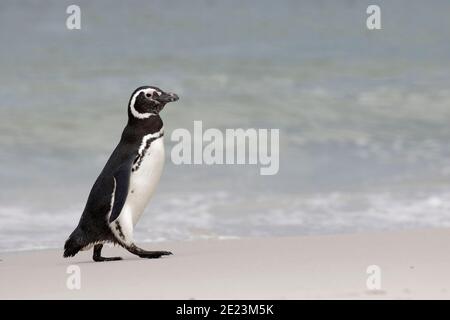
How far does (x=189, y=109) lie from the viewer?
1339cm

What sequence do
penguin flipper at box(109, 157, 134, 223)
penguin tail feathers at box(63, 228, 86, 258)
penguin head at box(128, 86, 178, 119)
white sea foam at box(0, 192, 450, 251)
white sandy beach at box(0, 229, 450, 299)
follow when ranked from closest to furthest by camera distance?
white sandy beach at box(0, 229, 450, 299), penguin flipper at box(109, 157, 134, 223), penguin tail feathers at box(63, 228, 86, 258), penguin head at box(128, 86, 178, 119), white sea foam at box(0, 192, 450, 251)

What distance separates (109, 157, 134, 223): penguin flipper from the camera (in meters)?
7.07

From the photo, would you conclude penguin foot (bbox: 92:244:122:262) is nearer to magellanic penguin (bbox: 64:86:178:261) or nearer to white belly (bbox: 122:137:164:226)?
magellanic penguin (bbox: 64:86:178:261)

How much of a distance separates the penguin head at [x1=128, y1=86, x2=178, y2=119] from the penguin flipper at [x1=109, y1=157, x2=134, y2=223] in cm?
37

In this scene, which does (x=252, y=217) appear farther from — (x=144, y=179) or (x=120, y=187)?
(x=120, y=187)

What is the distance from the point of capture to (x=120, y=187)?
708 cm

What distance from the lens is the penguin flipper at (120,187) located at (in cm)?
707

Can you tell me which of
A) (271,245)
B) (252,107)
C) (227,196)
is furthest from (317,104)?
(271,245)

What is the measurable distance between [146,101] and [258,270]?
1652mm

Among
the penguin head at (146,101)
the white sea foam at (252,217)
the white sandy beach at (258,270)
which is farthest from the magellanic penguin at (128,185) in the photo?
the white sea foam at (252,217)

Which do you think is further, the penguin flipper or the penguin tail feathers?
the penguin tail feathers

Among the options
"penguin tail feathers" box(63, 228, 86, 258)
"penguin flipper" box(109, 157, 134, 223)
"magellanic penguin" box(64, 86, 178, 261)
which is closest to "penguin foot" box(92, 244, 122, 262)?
"magellanic penguin" box(64, 86, 178, 261)

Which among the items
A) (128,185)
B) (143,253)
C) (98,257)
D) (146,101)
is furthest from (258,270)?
(146,101)
